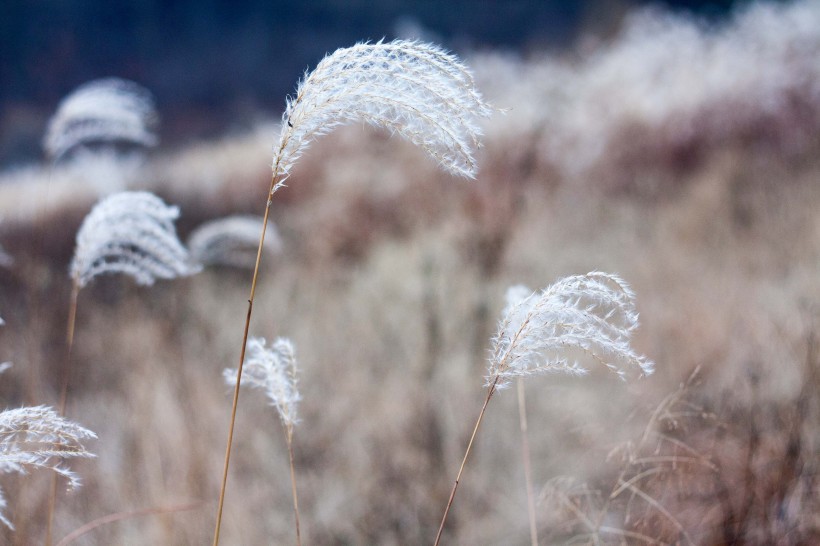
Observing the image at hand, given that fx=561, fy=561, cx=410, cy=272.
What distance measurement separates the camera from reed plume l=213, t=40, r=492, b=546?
2.90ft

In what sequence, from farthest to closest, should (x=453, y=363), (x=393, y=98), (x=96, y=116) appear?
(x=453, y=363) → (x=96, y=116) → (x=393, y=98)

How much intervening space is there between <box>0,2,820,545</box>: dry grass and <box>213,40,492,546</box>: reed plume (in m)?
0.83

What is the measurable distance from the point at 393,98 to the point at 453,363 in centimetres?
285

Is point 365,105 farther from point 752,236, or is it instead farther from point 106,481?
point 752,236

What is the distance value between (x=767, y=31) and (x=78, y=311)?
7982 mm

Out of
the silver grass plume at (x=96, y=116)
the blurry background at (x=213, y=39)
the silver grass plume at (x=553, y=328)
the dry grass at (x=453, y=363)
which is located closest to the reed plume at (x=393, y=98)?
the silver grass plume at (x=553, y=328)

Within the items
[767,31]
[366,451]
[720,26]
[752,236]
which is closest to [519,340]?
[366,451]

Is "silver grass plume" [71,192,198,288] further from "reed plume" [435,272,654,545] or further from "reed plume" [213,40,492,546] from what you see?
"reed plume" [435,272,654,545]

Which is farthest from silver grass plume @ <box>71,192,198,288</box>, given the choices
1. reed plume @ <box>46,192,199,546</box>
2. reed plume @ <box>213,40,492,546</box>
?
reed plume @ <box>213,40,492,546</box>

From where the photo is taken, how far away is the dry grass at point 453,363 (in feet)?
6.66

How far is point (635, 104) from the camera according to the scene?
262 inches

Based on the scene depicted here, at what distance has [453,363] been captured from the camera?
3.58 metres

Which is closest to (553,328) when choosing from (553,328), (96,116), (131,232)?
(553,328)

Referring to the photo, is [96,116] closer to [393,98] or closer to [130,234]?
[130,234]
